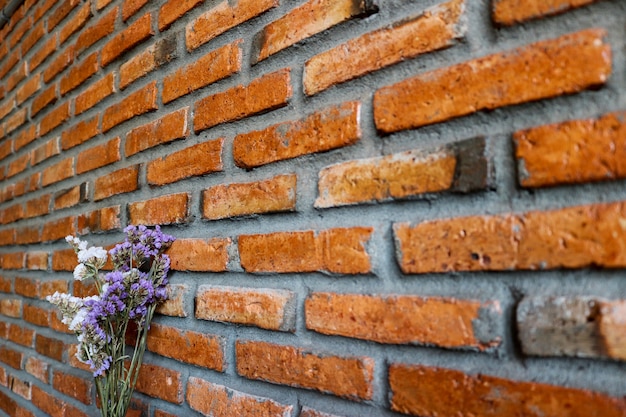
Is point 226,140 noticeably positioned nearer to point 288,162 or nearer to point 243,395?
point 288,162

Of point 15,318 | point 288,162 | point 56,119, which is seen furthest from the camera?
point 15,318

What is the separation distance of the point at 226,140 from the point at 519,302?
0.64 m

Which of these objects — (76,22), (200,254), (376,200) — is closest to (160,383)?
(200,254)

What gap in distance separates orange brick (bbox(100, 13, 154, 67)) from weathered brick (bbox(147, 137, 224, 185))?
0.34 meters

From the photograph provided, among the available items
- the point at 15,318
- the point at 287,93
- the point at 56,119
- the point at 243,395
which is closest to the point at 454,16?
the point at 287,93

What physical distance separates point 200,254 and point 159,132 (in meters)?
0.34

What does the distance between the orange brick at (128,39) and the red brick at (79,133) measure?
0.18m

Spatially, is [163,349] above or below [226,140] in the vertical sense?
below

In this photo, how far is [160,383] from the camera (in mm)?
1045

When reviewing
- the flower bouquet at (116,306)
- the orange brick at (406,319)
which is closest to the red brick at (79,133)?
the flower bouquet at (116,306)

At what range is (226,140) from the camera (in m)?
0.96

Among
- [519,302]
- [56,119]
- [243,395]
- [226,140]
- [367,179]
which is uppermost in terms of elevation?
[56,119]

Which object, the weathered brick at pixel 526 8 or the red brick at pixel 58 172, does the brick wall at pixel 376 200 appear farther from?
the red brick at pixel 58 172

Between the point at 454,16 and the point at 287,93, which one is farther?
the point at 287,93
